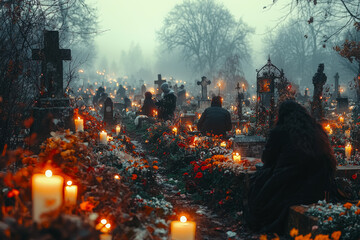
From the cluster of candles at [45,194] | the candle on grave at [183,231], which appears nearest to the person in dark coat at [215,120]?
the candle on grave at [183,231]

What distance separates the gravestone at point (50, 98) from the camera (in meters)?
7.12

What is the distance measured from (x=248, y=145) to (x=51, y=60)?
502cm

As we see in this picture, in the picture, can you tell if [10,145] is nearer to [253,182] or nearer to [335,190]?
[253,182]

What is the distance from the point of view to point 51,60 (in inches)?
334

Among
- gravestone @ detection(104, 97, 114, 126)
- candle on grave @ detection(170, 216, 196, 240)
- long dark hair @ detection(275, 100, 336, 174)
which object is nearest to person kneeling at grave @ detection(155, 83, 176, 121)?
gravestone @ detection(104, 97, 114, 126)

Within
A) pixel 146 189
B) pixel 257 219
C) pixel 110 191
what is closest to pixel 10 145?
pixel 146 189

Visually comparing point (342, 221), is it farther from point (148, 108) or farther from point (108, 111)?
point (148, 108)

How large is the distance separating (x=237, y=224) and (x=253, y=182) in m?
0.77

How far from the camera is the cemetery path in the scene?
5.07 m

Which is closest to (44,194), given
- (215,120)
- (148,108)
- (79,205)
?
(79,205)

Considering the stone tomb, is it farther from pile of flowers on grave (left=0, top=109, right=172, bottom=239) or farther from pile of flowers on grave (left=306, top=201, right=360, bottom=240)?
pile of flowers on grave (left=306, top=201, right=360, bottom=240)

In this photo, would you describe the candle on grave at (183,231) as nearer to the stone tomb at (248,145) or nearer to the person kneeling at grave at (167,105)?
the stone tomb at (248,145)

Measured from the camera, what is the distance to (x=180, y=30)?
53.1 metres

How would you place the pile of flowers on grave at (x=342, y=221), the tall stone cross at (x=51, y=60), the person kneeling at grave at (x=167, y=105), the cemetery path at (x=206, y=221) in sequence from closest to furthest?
the pile of flowers on grave at (x=342, y=221) < the cemetery path at (x=206, y=221) < the tall stone cross at (x=51, y=60) < the person kneeling at grave at (x=167, y=105)
